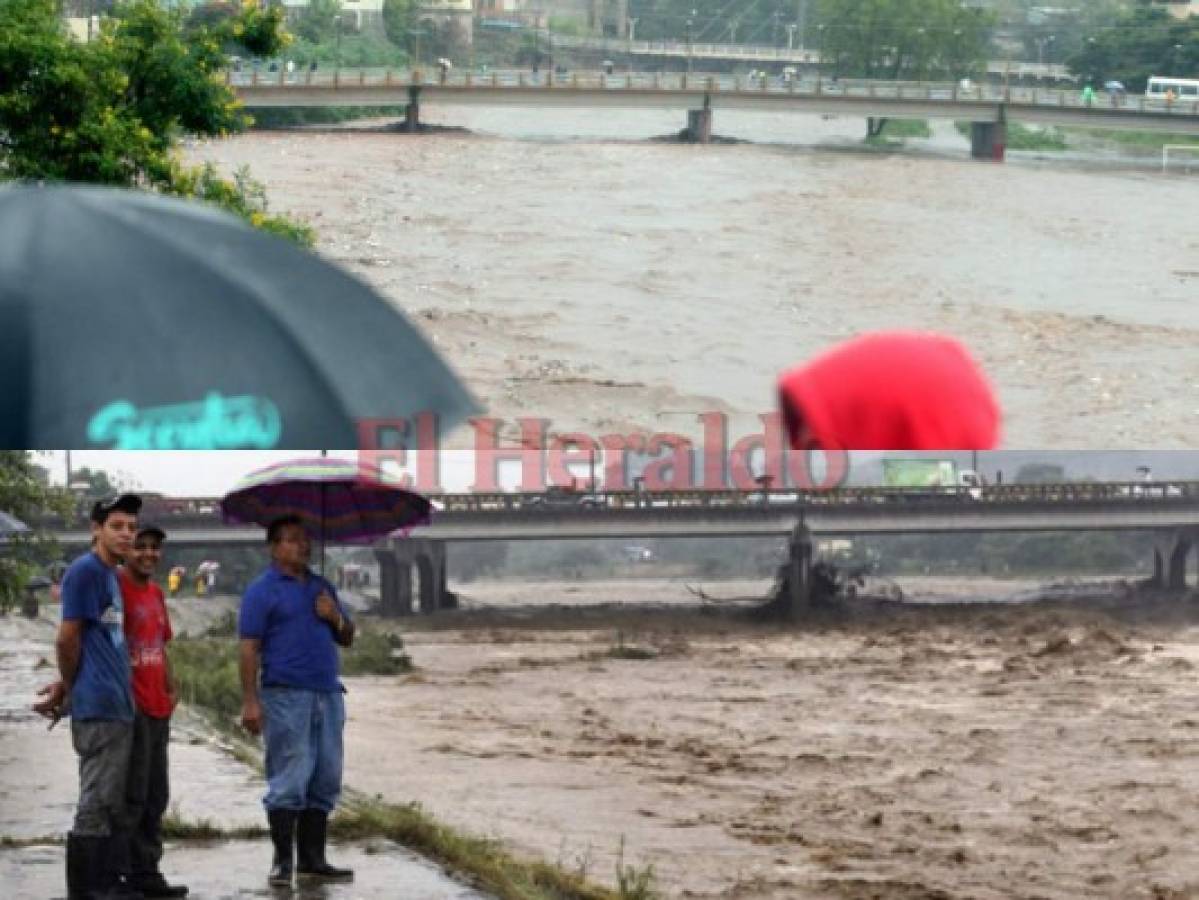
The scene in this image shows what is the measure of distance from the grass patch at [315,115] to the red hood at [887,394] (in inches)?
3345

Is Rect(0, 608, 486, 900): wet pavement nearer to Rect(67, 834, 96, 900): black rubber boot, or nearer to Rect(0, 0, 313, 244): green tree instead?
Rect(67, 834, 96, 900): black rubber boot

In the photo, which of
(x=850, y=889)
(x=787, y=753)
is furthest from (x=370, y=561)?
(x=850, y=889)

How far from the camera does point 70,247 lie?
6.31 metres

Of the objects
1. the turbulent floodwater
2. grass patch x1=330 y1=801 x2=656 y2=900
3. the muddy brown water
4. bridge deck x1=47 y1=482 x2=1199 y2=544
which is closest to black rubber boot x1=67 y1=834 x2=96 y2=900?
grass patch x1=330 y1=801 x2=656 y2=900

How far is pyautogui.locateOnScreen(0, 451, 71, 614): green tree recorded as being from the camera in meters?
19.1

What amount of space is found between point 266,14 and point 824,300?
46.8 meters

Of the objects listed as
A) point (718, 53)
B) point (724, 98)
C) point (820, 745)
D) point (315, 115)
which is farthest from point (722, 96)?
point (820, 745)

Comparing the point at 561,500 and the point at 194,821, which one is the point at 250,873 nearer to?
the point at 194,821

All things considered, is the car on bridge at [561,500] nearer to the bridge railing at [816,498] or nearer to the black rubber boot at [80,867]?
the bridge railing at [816,498]

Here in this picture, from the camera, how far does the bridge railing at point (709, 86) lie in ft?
279

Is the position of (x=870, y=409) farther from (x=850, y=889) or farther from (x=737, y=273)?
(x=737, y=273)

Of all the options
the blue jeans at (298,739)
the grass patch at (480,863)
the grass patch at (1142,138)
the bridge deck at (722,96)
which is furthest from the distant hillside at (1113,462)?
the grass patch at (1142,138)

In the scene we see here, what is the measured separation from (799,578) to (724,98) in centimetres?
3859

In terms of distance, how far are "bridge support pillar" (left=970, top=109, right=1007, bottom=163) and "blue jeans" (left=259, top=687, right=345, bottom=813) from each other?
85.0 meters
